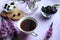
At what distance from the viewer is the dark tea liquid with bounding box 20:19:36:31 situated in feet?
2.23

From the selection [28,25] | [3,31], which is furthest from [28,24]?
[3,31]

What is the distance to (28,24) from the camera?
69 cm

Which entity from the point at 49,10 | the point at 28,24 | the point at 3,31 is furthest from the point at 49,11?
the point at 3,31

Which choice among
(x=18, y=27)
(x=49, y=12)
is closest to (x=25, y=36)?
(x=18, y=27)

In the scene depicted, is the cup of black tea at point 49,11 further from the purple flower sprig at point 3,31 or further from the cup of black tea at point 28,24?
the purple flower sprig at point 3,31

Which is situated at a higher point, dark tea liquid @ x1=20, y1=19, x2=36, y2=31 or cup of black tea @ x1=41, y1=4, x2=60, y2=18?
cup of black tea @ x1=41, y1=4, x2=60, y2=18

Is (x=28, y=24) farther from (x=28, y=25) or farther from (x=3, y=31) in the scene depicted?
(x=3, y=31)

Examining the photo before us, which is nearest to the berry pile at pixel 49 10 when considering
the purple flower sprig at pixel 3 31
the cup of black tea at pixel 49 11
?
the cup of black tea at pixel 49 11

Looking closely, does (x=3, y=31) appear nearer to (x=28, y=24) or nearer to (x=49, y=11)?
(x=28, y=24)

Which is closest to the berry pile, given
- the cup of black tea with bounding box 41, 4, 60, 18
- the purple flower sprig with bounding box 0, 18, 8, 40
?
the cup of black tea with bounding box 41, 4, 60, 18

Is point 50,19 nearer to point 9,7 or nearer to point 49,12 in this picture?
point 49,12

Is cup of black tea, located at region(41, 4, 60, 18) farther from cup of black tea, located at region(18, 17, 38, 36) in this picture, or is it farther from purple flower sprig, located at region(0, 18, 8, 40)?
purple flower sprig, located at region(0, 18, 8, 40)

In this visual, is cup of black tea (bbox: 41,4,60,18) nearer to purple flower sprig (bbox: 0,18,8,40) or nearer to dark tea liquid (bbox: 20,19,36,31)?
dark tea liquid (bbox: 20,19,36,31)

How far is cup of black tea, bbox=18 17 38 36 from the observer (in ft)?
2.22
